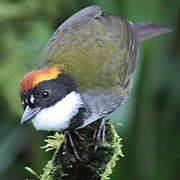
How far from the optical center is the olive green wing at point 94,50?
10.4ft

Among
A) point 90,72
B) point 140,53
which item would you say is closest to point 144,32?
point 140,53

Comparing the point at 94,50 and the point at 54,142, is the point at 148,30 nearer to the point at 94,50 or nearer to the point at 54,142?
the point at 94,50

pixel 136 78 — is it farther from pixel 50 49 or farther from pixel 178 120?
pixel 50 49

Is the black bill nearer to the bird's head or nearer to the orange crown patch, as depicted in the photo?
the bird's head

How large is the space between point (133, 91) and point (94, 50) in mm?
1100

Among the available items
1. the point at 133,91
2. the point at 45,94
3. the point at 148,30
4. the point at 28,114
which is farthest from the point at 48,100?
the point at 133,91

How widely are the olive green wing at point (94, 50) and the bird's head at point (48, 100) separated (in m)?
0.16

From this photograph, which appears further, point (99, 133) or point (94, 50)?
point (94, 50)

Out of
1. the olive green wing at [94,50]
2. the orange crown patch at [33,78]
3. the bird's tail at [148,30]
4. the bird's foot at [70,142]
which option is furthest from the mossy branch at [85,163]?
the bird's tail at [148,30]

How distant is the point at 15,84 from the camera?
4.10 metres

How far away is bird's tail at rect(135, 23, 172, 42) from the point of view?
156 inches

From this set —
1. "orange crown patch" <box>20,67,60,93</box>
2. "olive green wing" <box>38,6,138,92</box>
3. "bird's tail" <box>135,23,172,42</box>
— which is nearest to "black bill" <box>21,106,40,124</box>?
"orange crown patch" <box>20,67,60,93</box>

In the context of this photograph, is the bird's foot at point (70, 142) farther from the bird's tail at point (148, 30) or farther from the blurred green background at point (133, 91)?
the bird's tail at point (148, 30)

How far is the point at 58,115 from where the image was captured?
2854 millimetres
